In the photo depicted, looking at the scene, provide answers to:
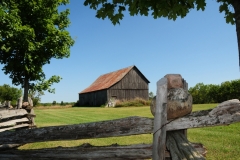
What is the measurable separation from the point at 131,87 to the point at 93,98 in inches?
302

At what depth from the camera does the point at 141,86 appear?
44094 mm

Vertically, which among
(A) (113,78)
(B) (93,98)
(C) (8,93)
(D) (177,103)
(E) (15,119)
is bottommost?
(E) (15,119)

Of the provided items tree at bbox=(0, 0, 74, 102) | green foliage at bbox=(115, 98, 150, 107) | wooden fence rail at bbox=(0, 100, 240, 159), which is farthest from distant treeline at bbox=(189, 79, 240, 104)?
wooden fence rail at bbox=(0, 100, 240, 159)

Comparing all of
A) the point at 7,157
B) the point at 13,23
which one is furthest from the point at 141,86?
the point at 7,157

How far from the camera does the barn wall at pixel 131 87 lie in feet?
138

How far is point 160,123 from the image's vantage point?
292cm

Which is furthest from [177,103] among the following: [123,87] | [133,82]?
[133,82]

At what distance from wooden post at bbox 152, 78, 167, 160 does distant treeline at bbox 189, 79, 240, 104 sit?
30.7 metres

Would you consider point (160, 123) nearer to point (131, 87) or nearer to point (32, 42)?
point (32, 42)

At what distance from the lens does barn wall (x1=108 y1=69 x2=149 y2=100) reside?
42.1 m

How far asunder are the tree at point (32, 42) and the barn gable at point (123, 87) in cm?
2228

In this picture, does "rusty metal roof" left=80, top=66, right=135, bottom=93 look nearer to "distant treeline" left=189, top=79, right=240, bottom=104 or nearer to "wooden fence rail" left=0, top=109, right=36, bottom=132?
"distant treeline" left=189, top=79, right=240, bottom=104

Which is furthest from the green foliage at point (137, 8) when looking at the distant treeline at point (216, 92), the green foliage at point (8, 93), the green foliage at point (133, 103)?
the green foliage at point (8, 93)

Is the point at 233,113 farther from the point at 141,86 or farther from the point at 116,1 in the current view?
the point at 141,86
